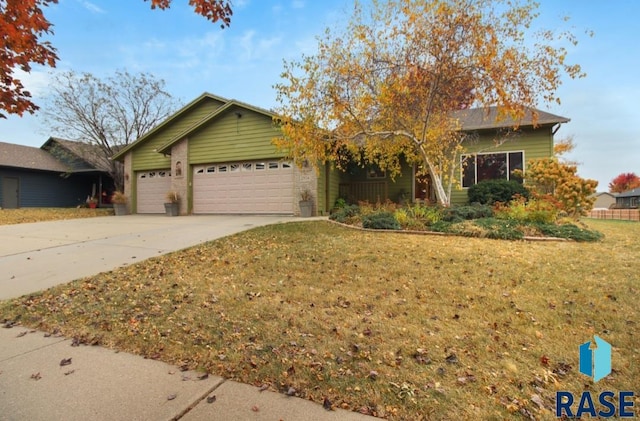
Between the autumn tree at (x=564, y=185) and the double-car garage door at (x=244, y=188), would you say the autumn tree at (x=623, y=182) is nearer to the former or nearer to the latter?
the autumn tree at (x=564, y=185)

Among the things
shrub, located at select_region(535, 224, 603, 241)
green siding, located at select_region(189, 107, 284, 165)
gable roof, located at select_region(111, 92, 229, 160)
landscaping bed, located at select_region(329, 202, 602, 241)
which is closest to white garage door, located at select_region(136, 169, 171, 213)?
gable roof, located at select_region(111, 92, 229, 160)

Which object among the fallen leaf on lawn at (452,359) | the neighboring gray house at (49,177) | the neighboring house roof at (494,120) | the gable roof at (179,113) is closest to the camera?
the fallen leaf on lawn at (452,359)

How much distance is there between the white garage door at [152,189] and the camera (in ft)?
57.1

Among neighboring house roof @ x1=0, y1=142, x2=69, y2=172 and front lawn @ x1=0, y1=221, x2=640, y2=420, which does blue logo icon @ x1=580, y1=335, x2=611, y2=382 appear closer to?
front lawn @ x1=0, y1=221, x2=640, y2=420

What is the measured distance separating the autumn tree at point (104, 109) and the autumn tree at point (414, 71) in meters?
16.3

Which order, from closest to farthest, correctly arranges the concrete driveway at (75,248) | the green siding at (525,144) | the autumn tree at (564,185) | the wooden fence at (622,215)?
the concrete driveway at (75,248)
the autumn tree at (564,185)
the green siding at (525,144)
the wooden fence at (622,215)

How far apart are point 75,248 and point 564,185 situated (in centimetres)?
1268

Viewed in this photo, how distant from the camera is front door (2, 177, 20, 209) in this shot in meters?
20.2

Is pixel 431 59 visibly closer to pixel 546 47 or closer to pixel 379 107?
pixel 379 107

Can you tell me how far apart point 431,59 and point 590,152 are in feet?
100

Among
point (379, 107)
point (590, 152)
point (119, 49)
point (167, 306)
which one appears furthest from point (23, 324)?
point (590, 152)

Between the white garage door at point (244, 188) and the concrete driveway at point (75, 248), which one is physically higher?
the white garage door at point (244, 188)

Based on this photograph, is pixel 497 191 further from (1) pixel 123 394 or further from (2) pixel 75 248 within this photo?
(2) pixel 75 248

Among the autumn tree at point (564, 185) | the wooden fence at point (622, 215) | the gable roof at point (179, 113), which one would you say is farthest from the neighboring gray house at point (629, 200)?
the gable roof at point (179, 113)
